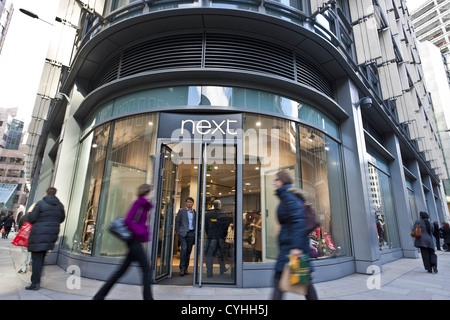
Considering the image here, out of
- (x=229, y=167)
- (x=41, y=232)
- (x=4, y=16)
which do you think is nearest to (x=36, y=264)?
(x=41, y=232)

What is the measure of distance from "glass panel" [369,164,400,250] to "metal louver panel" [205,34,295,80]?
5.99 meters

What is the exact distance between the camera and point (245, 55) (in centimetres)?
685

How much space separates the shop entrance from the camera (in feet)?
18.2

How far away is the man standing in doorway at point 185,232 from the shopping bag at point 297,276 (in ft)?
13.2

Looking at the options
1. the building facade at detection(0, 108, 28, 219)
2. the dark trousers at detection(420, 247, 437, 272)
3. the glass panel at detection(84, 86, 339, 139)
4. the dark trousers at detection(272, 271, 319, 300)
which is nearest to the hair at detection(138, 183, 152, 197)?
the dark trousers at detection(272, 271, 319, 300)

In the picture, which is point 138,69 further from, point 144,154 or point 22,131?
point 22,131

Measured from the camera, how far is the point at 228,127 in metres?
6.30

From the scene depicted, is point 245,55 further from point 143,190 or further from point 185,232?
point 185,232

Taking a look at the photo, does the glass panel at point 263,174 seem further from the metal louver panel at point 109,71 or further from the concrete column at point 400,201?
the concrete column at point 400,201

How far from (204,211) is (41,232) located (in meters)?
3.17

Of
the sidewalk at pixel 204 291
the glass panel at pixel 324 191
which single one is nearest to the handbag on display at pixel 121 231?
the sidewalk at pixel 204 291

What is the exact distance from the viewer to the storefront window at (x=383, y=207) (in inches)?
401
